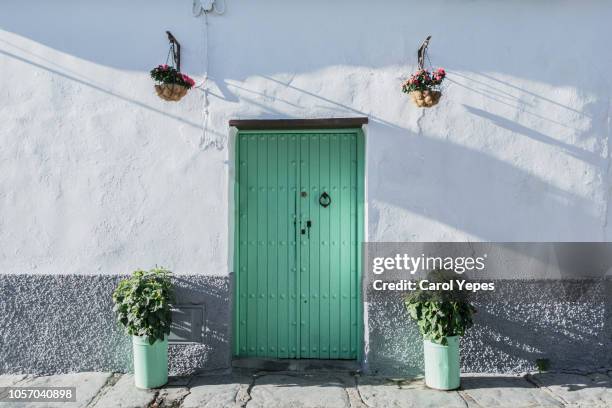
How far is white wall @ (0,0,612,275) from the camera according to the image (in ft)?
14.3

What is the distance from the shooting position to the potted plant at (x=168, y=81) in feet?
13.3

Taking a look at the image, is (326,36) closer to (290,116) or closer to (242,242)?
(290,116)

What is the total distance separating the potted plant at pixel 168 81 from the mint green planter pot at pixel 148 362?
200cm

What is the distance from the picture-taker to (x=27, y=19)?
451cm

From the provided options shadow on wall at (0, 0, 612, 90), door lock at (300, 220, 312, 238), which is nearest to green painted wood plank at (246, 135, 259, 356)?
door lock at (300, 220, 312, 238)

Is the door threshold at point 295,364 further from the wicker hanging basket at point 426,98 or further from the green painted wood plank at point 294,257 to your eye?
the wicker hanging basket at point 426,98

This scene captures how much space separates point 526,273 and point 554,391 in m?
0.97

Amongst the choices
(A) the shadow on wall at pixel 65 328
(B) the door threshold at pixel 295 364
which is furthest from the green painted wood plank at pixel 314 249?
(A) the shadow on wall at pixel 65 328

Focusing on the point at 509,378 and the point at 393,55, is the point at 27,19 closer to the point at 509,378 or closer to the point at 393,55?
the point at 393,55

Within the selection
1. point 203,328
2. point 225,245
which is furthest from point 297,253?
point 203,328

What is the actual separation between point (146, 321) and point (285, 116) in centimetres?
208

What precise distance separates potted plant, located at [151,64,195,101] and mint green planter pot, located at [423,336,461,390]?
291 cm

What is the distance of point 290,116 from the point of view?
441 cm

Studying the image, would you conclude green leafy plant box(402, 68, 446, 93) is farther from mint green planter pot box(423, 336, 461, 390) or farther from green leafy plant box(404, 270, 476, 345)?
mint green planter pot box(423, 336, 461, 390)
